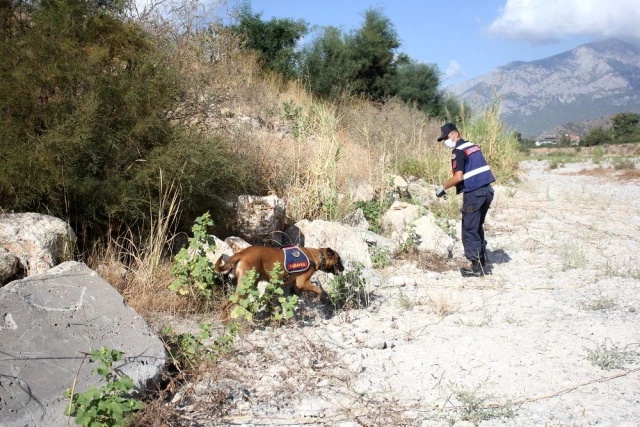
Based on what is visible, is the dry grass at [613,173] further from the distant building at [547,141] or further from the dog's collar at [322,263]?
the distant building at [547,141]

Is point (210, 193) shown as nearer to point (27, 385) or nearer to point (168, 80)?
point (168, 80)

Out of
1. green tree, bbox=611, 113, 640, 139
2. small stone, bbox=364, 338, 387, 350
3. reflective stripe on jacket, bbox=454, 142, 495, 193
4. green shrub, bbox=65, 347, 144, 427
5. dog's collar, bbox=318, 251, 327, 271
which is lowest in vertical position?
small stone, bbox=364, 338, 387, 350

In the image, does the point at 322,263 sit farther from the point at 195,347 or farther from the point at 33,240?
the point at 33,240

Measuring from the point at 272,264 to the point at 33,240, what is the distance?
2052 mm

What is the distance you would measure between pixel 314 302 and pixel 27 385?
110 inches

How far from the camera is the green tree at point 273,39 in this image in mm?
17703

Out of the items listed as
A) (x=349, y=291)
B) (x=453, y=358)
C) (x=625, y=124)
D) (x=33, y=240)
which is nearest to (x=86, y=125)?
(x=33, y=240)

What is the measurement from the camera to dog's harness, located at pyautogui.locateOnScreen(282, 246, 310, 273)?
5.05 m

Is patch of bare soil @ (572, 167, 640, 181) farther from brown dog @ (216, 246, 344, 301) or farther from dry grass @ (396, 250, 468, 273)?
brown dog @ (216, 246, 344, 301)

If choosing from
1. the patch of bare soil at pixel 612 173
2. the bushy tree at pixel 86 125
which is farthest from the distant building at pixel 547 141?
the bushy tree at pixel 86 125

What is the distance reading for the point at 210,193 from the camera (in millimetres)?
6203

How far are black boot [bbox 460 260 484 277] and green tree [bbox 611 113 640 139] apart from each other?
41.5 meters

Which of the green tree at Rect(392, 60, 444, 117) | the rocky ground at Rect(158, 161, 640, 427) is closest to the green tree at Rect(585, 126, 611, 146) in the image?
the green tree at Rect(392, 60, 444, 117)

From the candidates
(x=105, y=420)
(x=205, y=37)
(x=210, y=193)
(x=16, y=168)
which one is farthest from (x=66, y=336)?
(x=205, y=37)
